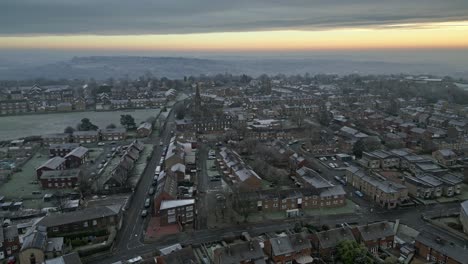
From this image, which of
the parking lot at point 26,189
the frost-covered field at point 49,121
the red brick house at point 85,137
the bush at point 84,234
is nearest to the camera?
the bush at point 84,234

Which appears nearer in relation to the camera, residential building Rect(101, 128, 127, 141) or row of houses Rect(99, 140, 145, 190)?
row of houses Rect(99, 140, 145, 190)

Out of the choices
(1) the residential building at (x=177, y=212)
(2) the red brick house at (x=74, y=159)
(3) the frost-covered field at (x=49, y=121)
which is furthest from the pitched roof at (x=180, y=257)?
(3) the frost-covered field at (x=49, y=121)

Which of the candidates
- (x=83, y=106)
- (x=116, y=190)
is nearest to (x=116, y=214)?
(x=116, y=190)

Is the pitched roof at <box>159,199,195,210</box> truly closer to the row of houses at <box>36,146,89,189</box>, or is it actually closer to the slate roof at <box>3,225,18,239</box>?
the slate roof at <box>3,225,18,239</box>

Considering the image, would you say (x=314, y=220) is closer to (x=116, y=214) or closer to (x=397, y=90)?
(x=116, y=214)

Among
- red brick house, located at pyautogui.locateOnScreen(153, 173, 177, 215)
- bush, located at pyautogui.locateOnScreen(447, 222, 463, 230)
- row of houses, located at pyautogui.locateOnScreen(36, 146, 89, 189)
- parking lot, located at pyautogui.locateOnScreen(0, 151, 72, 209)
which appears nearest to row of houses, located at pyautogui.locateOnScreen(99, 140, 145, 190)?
row of houses, located at pyautogui.locateOnScreen(36, 146, 89, 189)

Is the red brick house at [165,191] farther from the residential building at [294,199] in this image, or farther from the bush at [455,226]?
the bush at [455,226]
